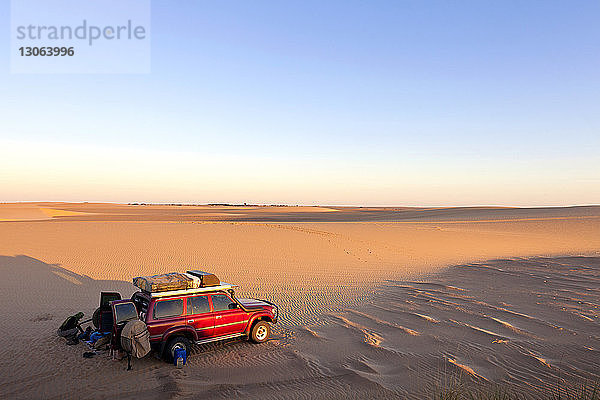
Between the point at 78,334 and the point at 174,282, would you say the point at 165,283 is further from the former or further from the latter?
the point at 78,334

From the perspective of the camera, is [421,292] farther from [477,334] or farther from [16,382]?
[16,382]

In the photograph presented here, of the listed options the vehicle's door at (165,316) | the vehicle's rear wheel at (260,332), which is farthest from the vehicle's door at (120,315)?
the vehicle's rear wheel at (260,332)

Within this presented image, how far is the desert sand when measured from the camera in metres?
9.12

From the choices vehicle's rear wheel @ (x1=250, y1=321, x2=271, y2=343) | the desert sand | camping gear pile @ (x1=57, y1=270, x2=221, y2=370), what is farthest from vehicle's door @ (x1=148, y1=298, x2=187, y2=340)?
vehicle's rear wheel @ (x1=250, y1=321, x2=271, y2=343)

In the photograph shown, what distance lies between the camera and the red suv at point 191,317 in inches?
388

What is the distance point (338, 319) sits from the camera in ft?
46.2

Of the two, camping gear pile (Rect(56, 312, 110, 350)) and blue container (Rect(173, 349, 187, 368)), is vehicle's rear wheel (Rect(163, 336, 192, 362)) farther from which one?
camping gear pile (Rect(56, 312, 110, 350))

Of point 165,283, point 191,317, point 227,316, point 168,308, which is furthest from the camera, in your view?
point 227,316

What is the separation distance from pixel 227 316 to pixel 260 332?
1155 millimetres

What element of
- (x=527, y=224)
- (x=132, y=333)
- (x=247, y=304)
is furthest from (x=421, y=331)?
(x=527, y=224)

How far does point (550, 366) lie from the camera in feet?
32.6

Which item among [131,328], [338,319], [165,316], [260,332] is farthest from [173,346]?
[338,319]

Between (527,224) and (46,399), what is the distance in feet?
180

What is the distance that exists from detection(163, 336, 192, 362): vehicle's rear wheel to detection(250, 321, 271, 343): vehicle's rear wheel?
76.3 inches
